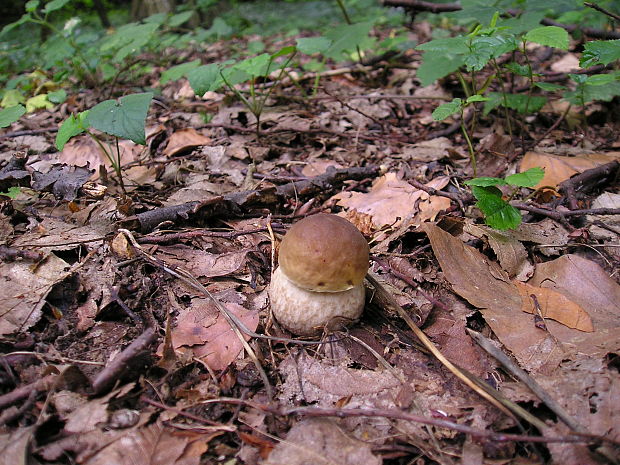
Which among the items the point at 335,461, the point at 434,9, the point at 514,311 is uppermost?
the point at 434,9

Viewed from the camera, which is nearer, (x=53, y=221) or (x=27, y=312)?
(x=27, y=312)

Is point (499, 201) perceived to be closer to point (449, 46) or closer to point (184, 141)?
point (449, 46)

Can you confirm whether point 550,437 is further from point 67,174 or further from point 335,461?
point 67,174

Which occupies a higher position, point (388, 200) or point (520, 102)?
point (520, 102)

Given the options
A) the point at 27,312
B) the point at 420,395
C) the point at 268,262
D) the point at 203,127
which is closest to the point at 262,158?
the point at 203,127

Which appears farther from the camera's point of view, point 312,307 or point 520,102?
point 520,102

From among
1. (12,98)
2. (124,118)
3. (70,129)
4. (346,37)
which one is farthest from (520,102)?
(12,98)

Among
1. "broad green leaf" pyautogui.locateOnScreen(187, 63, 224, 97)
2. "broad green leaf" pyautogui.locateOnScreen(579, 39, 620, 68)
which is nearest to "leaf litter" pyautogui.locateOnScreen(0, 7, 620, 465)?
"broad green leaf" pyautogui.locateOnScreen(187, 63, 224, 97)

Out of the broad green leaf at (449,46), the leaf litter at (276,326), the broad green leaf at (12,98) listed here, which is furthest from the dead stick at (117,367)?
the broad green leaf at (12,98)

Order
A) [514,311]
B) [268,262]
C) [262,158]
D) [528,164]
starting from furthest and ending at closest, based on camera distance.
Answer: [262,158]
[528,164]
[268,262]
[514,311]
